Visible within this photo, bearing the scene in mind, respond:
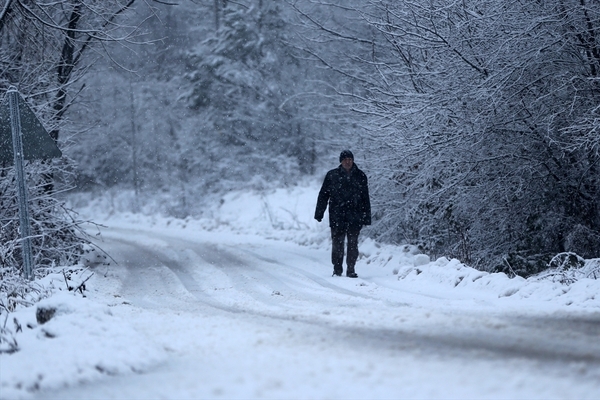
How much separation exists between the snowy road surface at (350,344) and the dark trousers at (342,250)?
4.40 feet

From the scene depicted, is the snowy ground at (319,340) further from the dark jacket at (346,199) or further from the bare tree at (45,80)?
the bare tree at (45,80)

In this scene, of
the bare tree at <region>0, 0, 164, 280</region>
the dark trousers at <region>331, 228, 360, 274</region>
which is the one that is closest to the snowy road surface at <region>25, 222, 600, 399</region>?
the dark trousers at <region>331, 228, 360, 274</region>

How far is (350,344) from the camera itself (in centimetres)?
515

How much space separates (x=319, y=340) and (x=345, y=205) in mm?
6506

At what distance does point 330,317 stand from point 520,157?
18.6 feet

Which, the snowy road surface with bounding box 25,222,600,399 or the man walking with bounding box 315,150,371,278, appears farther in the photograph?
the man walking with bounding box 315,150,371,278

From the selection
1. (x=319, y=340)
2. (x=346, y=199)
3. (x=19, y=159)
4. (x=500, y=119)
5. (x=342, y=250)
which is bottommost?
(x=319, y=340)

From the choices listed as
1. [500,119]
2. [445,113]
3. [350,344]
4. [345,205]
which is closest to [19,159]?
[350,344]

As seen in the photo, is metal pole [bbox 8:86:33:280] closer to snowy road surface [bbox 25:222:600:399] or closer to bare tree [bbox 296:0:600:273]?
snowy road surface [bbox 25:222:600:399]

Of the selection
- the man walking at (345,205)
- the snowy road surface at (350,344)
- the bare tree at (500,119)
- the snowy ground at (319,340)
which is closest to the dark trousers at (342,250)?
the man walking at (345,205)

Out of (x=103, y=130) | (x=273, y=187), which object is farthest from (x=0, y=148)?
(x=103, y=130)

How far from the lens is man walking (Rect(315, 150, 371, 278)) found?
456 inches

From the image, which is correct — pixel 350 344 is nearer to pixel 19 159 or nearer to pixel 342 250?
pixel 19 159

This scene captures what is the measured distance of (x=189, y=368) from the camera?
15.3ft
